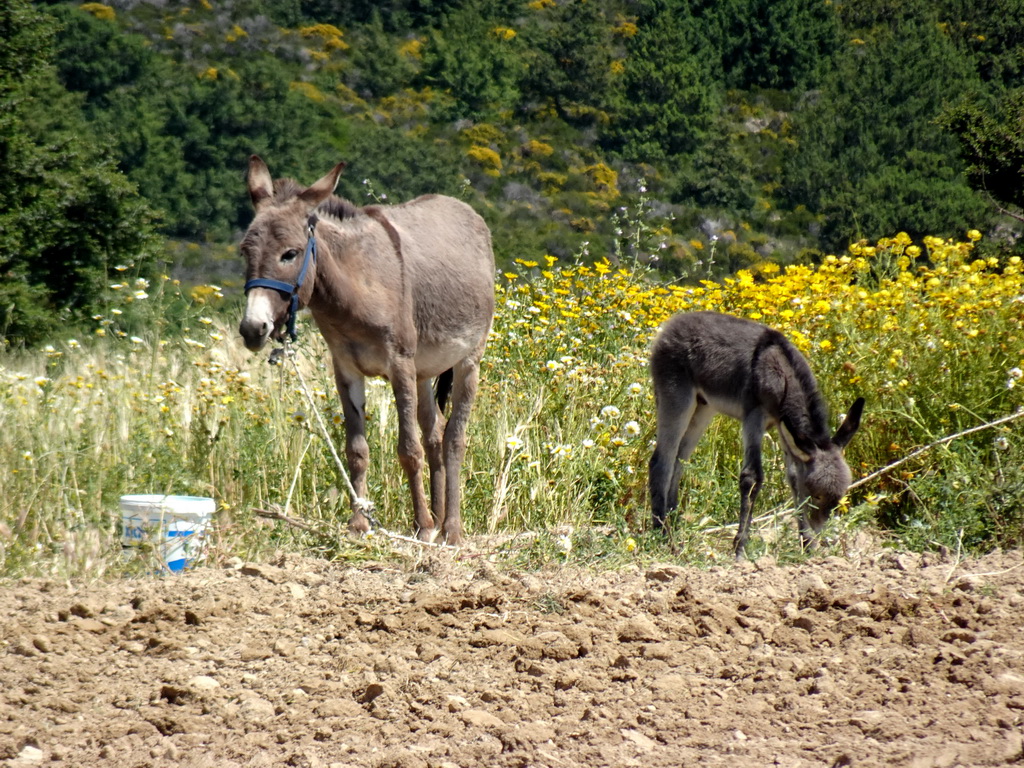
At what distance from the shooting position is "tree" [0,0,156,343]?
13.1 m

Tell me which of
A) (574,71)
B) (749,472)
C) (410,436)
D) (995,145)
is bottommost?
(749,472)

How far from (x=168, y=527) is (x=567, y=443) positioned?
2.99 meters

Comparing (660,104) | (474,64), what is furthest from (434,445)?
(474,64)

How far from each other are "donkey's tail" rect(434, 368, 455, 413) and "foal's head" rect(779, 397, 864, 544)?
83.7 inches

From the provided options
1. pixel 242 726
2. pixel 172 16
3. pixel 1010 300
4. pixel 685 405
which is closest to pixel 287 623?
pixel 242 726

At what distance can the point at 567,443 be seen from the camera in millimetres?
7379

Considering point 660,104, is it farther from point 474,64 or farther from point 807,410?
point 807,410

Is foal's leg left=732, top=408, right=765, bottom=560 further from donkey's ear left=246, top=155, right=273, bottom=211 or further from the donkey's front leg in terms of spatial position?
donkey's ear left=246, top=155, right=273, bottom=211

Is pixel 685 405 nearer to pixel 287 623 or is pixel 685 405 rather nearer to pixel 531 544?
pixel 531 544

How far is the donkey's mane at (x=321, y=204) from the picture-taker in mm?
5523

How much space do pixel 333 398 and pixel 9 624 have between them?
3536 mm

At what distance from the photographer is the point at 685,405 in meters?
6.20

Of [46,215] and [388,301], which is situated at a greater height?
[388,301]

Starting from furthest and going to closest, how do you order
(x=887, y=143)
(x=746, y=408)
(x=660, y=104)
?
1. (x=660, y=104)
2. (x=887, y=143)
3. (x=746, y=408)
